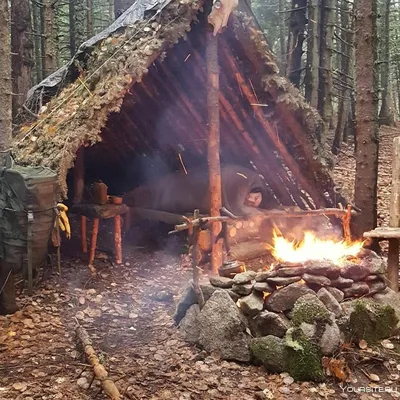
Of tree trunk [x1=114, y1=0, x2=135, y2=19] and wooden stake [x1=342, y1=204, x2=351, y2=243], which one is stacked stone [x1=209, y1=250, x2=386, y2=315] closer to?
wooden stake [x1=342, y1=204, x2=351, y2=243]

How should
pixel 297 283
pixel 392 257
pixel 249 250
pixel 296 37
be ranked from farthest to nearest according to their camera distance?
pixel 296 37, pixel 249 250, pixel 392 257, pixel 297 283

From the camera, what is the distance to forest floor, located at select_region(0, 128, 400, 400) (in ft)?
14.0

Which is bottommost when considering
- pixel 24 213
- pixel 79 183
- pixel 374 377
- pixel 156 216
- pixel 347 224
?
pixel 374 377

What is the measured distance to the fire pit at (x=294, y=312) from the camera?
471 centimetres

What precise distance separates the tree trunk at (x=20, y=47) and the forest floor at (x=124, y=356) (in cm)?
584

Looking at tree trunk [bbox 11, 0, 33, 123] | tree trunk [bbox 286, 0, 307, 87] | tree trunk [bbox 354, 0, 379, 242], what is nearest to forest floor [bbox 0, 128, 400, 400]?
tree trunk [bbox 354, 0, 379, 242]

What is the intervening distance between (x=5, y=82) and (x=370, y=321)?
241 inches

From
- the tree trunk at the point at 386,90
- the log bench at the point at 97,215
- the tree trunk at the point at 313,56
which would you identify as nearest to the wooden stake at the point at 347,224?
the log bench at the point at 97,215

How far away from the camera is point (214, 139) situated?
7.46 meters

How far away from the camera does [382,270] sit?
577 centimetres

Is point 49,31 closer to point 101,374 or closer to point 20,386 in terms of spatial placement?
point 20,386

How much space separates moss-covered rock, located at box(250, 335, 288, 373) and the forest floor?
0.09 meters

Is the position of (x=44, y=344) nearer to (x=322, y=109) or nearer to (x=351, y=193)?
(x=351, y=193)

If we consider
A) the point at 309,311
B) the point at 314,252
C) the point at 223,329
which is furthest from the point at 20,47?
the point at 309,311
